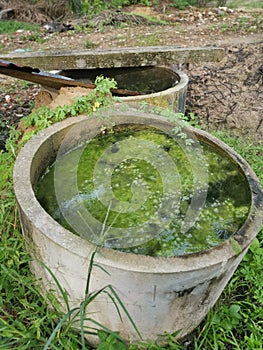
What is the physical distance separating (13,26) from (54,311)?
6.87 m

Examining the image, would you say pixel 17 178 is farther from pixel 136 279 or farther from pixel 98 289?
pixel 136 279

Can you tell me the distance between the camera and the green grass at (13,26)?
7109 mm

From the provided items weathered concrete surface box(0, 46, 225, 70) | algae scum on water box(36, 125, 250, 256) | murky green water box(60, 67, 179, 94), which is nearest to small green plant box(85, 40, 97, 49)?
murky green water box(60, 67, 179, 94)

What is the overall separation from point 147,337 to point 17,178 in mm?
1186

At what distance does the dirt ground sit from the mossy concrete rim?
168cm

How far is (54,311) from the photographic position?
6.81 feet

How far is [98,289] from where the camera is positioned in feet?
5.77

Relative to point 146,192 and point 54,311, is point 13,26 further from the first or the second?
point 54,311

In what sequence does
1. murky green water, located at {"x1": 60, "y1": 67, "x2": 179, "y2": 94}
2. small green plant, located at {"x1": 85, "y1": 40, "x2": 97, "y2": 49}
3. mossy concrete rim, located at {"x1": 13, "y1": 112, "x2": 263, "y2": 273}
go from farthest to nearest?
small green plant, located at {"x1": 85, "y1": 40, "x2": 97, "y2": 49}, murky green water, located at {"x1": 60, "y1": 67, "x2": 179, "y2": 94}, mossy concrete rim, located at {"x1": 13, "y1": 112, "x2": 263, "y2": 273}

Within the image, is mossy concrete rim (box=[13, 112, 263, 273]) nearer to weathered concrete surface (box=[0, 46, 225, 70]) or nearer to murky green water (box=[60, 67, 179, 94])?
weathered concrete surface (box=[0, 46, 225, 70])

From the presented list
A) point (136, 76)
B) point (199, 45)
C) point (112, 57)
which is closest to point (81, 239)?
point (112, 57)

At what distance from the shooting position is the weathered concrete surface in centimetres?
359

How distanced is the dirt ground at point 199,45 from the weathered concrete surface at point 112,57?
0.84 metres

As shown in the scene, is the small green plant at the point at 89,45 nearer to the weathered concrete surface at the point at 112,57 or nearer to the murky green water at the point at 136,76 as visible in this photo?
the murky green water at the point at 136,76
